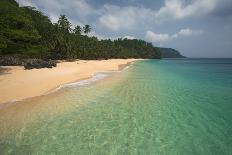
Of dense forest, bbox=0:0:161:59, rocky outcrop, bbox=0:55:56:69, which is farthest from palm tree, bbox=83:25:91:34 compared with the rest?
rocky outcrop, bbox=0:55:56:69

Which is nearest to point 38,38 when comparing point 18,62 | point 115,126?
point 18,62


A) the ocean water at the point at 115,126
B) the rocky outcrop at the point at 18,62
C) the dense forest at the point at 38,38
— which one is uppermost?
the dense forest at the point at 38,38

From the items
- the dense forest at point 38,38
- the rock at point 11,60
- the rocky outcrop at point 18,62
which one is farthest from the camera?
the rock at point 11,60

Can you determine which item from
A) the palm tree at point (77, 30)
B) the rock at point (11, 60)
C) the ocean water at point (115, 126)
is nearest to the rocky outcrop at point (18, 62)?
the rock at point (11, 60)

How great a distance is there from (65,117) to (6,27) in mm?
20203

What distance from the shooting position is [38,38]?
32.5 m

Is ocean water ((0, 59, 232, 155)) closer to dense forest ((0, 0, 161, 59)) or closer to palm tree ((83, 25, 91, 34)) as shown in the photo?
dense forest ((0, 0, 161, 59))

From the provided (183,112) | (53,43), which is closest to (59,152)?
(183,112)

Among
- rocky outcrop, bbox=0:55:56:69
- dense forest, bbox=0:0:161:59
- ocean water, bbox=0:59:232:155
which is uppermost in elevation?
dense forest, bbox=0:0:161:59

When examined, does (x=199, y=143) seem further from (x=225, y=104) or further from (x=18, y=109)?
(x=18, y=109)

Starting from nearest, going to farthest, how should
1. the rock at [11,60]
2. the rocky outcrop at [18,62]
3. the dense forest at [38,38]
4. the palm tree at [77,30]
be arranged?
the dense forest at [38,38]
the rocky outcrop at [18,62]
the rock at [11,60]
the palm tree at [77,30]

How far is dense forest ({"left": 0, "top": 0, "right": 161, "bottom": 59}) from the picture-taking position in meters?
26.7

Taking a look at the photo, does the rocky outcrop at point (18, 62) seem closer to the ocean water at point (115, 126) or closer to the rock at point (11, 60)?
the rock at point (11, 60)

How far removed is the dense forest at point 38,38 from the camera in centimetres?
2673
